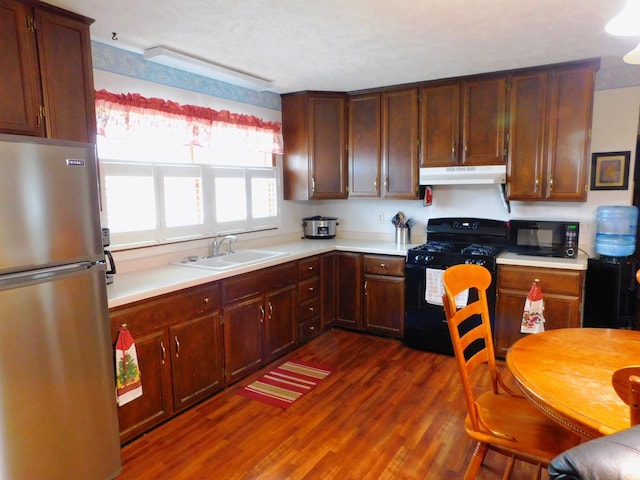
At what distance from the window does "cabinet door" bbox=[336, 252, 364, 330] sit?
85 centimetres

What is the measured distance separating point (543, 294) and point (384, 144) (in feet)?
6.09

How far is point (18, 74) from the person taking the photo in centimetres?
189

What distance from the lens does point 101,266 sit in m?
1.94

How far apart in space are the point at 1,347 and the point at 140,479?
960 millimetres

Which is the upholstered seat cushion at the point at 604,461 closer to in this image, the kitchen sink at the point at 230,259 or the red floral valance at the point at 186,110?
the kitchen sink at the point at 230,259

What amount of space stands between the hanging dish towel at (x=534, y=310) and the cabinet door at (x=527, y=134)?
2.49 feet

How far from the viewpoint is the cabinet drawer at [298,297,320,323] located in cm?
366

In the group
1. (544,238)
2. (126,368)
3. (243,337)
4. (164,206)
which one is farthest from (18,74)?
(544,238)

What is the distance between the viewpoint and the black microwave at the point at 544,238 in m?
3.35

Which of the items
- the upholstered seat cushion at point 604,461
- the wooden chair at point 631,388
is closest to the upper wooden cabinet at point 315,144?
the wooden chair at point 631,388

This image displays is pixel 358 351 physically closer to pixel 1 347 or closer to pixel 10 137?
pixel 1 347

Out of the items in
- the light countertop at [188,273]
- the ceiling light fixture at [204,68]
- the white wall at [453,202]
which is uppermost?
the ceiling light fixture at [204,68]

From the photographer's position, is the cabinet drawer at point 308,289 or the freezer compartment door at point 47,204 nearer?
the freezer compartment door at point 47,204

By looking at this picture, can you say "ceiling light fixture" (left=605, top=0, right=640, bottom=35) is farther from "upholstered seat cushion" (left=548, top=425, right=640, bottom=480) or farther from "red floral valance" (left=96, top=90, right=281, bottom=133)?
"red floral valance" (left=96, top=90, right=281, bottom=133)
